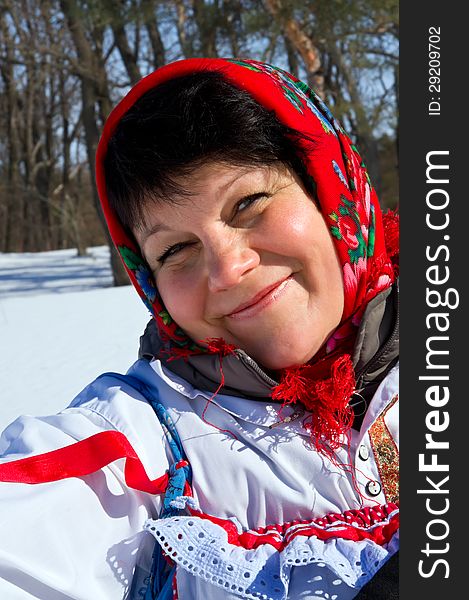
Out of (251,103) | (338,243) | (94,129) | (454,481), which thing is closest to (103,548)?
(454,481)

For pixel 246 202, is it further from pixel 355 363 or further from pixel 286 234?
pixel 355 363

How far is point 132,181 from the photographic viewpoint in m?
0.99

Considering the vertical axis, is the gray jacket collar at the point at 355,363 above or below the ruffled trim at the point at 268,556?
above

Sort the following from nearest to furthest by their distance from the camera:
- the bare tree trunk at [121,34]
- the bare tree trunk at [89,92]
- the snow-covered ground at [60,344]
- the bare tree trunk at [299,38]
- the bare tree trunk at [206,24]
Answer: the snow-covered ground at [60,344] → the bare tree trunk at [299,38] → the bare tree trunk at [121,34] → the bare tree trunk at [89,92] → the bare tree trunk at [206,24]

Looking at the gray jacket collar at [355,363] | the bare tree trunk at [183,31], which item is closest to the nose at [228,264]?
the gray jacket collar at [355,363]

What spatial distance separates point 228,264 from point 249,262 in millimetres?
35

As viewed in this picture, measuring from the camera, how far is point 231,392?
1.02 m

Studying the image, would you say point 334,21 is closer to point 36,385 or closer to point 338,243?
point 36,385

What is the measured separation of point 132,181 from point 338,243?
13.2 inches

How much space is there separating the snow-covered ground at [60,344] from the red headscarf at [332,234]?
28.2 inches

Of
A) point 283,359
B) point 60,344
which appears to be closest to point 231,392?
point 283,359

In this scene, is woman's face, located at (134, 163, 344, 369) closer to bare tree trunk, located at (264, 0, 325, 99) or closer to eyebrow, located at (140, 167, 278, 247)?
eyebrow, located at (140, 167, 278, 247)

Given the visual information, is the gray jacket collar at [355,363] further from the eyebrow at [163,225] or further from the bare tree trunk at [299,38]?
the bare tree trunk at [299,38]

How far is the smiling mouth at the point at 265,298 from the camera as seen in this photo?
3.10 feet
